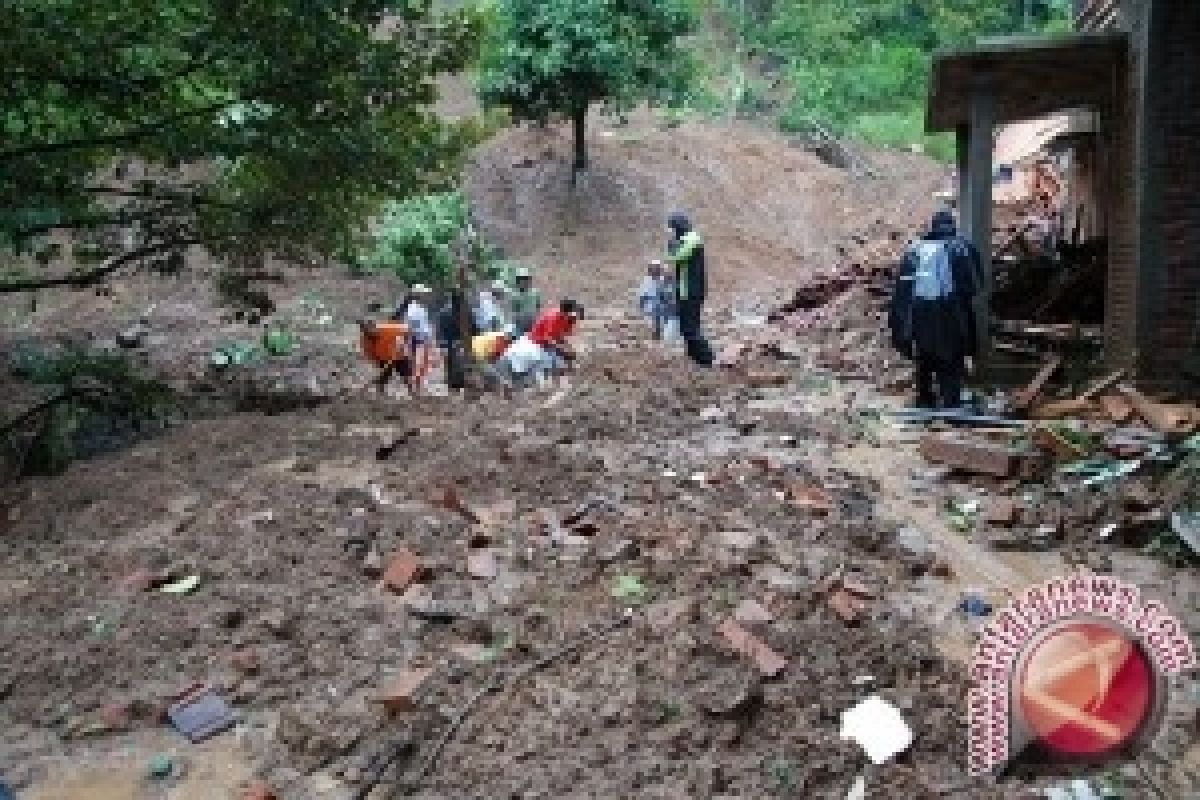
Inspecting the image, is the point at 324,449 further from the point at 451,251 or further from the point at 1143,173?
the point at 451,251

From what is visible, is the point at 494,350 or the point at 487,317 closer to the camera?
the point at 494,350

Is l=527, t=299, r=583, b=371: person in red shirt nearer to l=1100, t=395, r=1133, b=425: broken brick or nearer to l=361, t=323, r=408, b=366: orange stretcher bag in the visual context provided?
l=361, t=323, r=408, b=366: orange stretcher bag

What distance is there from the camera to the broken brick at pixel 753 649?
5.25m

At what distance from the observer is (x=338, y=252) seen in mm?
11852

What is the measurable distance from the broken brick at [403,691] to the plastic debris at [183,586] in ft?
5.42

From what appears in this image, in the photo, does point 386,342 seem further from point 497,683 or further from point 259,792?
point 259,792

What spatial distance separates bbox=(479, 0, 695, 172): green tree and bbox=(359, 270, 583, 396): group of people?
861 cm

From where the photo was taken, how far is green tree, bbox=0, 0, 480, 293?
9.72 m

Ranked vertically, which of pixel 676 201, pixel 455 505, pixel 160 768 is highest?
pixel 676 201

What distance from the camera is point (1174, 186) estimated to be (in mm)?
9844

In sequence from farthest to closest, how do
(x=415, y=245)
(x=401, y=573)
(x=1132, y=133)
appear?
(x=415, y=245) < (x=1132, y=133) < (x=401, y=573)

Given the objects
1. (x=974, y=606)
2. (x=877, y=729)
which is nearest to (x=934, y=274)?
(x=974, y=606)

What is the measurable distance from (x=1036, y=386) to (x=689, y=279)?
3.61 metres

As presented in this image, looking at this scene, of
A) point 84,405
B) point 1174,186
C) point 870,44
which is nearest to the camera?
point 1174,186
